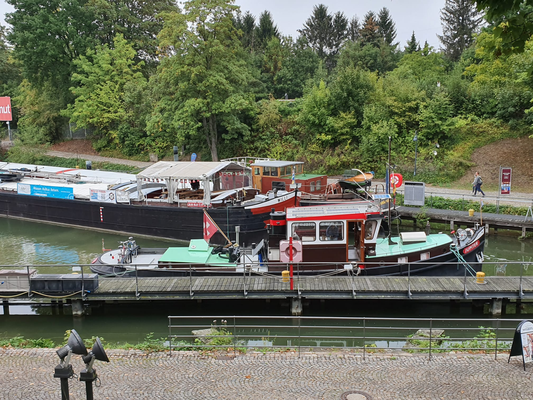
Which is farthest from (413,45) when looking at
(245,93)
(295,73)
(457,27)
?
(245,93)

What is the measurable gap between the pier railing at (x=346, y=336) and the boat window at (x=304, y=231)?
3025 mm

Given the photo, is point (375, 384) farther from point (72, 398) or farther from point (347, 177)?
point (347, 177)

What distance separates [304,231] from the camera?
18.3 metres

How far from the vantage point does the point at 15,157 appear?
55031 millimetres

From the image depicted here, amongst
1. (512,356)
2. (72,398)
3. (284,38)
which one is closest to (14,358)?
(72,398)

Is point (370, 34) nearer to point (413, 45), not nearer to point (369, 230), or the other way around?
point (413, 45)

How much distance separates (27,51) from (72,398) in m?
Answer: 54.1

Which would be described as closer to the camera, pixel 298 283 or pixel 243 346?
pixel 243 346

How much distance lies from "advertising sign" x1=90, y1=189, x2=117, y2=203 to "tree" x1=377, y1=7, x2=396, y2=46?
53.4 metres

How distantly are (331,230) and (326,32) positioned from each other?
2456 inches

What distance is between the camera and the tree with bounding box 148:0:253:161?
133ft

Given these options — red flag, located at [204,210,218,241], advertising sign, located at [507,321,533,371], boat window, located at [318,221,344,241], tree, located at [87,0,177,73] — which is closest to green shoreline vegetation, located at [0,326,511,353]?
advertising sign, located at [507,321,533,371]

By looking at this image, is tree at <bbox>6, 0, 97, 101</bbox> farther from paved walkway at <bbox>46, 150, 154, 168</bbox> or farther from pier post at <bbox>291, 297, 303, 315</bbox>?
pier post at <bbox>291, 297, 303, 315</bbox>

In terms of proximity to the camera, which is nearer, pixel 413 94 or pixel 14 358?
pixel 14 358
